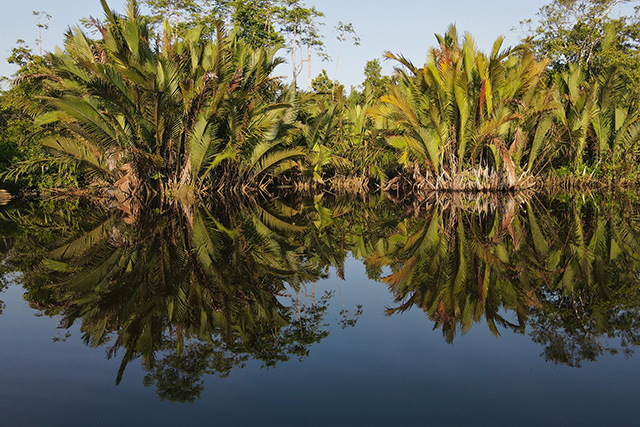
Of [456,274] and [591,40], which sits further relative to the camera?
[591,40]

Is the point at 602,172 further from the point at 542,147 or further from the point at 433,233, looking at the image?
the point at 433,233

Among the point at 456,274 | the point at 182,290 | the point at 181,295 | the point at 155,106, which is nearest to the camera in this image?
the point at 181,295

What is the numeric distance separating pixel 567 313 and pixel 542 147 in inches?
585

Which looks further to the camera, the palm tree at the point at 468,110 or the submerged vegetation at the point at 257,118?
the palm tree at the point at 468,110

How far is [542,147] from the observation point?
18109mm

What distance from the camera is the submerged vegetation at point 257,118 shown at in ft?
44.9

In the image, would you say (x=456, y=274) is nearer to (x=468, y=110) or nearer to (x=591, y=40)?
(x=468, y=110)

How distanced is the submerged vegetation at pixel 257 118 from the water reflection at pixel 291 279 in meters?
3.52

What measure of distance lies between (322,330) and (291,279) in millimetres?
1986

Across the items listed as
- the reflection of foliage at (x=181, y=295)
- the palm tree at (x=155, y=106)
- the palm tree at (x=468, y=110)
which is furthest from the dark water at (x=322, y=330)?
the palm tree at (x=468, y=110)

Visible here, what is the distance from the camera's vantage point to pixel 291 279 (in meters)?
6.29

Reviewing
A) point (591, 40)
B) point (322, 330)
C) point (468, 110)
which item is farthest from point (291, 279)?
point (591, 40)

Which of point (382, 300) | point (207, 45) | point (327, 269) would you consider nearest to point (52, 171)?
point (207, 45)

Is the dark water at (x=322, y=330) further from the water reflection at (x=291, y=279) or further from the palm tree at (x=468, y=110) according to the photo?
the palm tree at (x=468, y=110)
